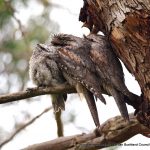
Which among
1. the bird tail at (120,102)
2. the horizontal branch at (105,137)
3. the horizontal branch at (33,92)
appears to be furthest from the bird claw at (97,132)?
the bird tail at (120,102)

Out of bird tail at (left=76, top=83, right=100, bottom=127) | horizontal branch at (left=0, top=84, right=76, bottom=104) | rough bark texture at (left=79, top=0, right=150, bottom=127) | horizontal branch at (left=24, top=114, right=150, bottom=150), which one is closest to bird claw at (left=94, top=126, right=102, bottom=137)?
horizontal branch at (left=24, top=114, right=150, bottom=150)

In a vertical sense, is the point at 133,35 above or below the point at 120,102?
above

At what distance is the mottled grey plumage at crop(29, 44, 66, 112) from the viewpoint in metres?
3.83

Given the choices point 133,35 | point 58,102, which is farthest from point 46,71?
point 133,35

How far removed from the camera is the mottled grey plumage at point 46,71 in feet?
12.6

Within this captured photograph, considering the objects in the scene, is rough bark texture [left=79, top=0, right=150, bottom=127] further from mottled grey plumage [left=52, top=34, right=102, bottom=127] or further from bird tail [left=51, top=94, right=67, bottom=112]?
bird tail [left=51, top=94, right=67, bottom=112]

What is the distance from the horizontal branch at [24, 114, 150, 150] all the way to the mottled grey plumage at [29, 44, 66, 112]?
0.88ft

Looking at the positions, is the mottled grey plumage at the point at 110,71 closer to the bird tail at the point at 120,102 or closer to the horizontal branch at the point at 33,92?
the bird tail at the point at 120,102

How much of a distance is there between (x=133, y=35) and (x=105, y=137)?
3.10ft

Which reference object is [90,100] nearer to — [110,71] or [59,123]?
[110,71]

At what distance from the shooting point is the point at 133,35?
10.4 feet

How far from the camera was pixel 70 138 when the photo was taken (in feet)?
12.9

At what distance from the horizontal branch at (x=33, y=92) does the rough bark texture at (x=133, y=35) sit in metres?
0.45

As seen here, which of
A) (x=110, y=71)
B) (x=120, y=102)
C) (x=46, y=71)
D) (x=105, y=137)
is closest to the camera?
(x=120, y=102)
